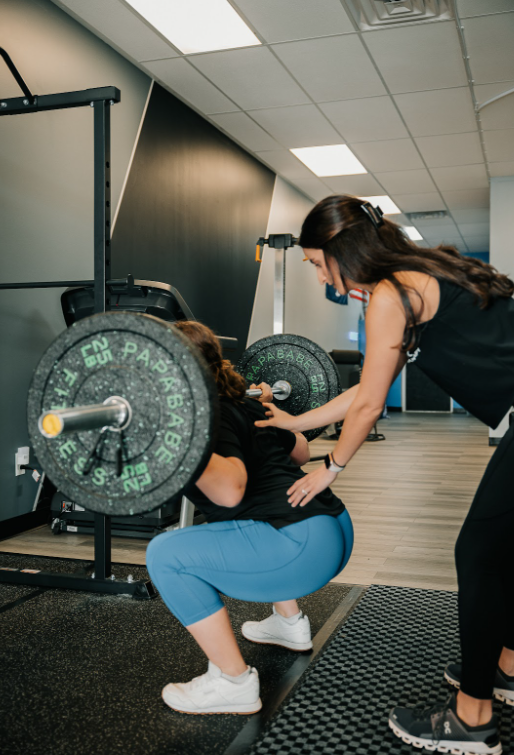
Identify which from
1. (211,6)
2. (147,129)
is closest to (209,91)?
(147,129)

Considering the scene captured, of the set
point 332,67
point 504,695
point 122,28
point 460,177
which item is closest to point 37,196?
point 122,28

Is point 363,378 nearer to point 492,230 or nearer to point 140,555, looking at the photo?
point 140,555

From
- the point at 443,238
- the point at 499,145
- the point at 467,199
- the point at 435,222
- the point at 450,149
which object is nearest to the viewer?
the point at 499,145

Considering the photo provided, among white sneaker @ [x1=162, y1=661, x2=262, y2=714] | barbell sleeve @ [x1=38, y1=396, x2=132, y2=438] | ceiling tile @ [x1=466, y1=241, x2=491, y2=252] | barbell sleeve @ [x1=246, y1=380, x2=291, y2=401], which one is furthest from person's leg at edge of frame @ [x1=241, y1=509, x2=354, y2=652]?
ceiling tile @ [x1=466, y1=241, x2=491, y2=252]

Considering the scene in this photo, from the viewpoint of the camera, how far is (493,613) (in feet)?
4.44

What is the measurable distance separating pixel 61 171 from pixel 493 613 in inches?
124

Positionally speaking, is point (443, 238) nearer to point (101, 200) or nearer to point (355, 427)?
point (101, 200)

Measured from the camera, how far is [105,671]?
5.86 feet

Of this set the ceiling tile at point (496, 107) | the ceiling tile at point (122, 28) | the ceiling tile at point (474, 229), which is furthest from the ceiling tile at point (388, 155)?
the ceiling tile at point (474, 229)

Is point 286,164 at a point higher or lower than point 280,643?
higher

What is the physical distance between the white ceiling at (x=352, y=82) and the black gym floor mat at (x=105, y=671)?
9.85 ft

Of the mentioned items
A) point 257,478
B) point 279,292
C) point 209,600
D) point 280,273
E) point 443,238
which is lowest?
point 209,600

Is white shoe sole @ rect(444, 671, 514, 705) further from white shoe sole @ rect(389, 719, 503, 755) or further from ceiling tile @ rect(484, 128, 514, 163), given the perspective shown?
ceiling tile @ rect(484, 128, 514, 163)

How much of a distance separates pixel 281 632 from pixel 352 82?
12.5 feet
